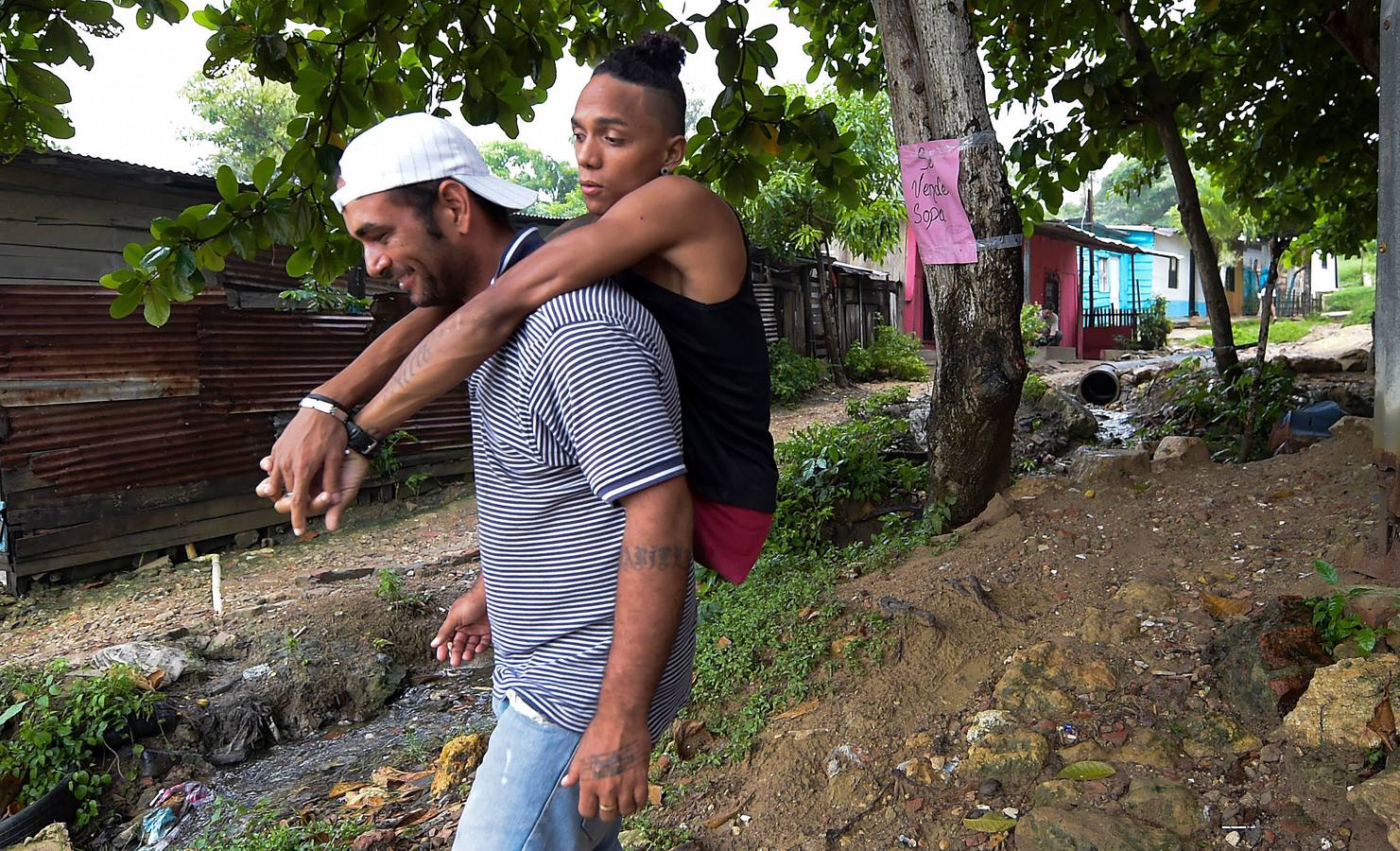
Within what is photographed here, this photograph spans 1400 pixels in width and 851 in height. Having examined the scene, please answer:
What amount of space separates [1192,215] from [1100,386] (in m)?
5.16

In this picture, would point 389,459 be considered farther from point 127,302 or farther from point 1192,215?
point 1192,215

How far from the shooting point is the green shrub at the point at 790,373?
1421 cm

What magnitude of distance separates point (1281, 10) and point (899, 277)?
638 inches

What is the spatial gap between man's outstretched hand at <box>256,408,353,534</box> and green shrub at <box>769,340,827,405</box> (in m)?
12.5

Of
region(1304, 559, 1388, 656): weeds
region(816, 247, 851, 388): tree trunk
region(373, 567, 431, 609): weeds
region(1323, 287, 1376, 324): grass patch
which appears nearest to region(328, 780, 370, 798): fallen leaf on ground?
region(373, 567, 431, 609): weeds

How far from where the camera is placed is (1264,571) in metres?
3.28

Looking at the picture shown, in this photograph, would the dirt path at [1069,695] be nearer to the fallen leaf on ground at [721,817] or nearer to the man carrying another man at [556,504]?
the fallen leaf on ground at [721,817]

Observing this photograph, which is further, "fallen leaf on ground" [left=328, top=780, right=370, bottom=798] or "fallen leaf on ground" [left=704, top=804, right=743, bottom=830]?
"fallen leaf on ground" [left=328, top=780, right=370, bottom=798]

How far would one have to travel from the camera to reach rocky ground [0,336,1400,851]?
7.80 feet

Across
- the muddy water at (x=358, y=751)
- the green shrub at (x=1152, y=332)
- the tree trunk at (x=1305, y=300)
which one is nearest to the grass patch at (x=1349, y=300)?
the tree trunk at (x=1305, y=300)

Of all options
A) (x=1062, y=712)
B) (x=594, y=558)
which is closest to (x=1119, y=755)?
(x=1062, y=712)

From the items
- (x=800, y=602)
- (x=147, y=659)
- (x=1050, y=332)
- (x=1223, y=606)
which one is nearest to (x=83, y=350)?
(x=147, y=659)

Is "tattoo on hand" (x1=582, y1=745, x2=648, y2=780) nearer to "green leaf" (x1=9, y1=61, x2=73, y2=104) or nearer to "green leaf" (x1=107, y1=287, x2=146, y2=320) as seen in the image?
"green leaf" (x1=107, y1=287, x2=146, y2=320)

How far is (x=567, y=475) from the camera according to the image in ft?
4.60
